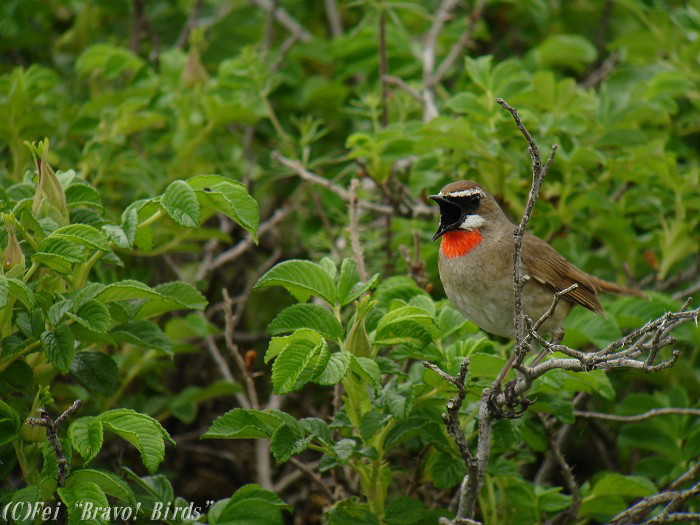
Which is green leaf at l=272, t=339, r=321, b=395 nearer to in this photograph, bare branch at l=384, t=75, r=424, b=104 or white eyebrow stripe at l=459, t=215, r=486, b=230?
white eyebrow stripe at l=459, t=215, r=486, b=230

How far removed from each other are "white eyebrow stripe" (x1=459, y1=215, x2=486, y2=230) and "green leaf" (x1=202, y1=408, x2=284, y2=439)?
147 centimetres

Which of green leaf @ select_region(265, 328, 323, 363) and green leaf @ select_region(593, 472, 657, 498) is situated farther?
green leaf @ select_region(593, 472, 657, 498)

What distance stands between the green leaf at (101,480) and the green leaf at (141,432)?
5.3 inches

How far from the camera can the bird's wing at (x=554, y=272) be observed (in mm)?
4426

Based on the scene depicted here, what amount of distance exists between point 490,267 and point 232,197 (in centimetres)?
144

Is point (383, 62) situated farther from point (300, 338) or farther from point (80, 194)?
point (300, 338)

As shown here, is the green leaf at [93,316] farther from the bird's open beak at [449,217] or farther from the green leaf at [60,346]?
the bird's open beak at [449,217]

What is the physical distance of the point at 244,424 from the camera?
134 inches

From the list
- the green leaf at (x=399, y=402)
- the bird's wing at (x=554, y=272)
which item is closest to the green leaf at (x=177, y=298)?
the green leaf at (x=399, y=402)

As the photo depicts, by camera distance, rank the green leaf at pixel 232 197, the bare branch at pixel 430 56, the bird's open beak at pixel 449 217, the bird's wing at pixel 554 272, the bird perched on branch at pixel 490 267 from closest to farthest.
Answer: the green leaf at pixel 232 197 < the bird perched on branch at pixel 490 267 < the bird's open beak at pixel 449 217 < the bird's wing at pixel 554 272 < the bare branch at pixel 430 56

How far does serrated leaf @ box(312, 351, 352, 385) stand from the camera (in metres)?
3.00

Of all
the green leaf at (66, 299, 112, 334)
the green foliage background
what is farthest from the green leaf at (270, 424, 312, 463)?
the green leaf at (66, 299, 112, 334)

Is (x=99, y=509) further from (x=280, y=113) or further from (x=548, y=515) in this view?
(x=280, y=113)

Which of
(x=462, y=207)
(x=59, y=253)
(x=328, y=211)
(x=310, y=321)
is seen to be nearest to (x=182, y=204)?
(x=59, y=253)
